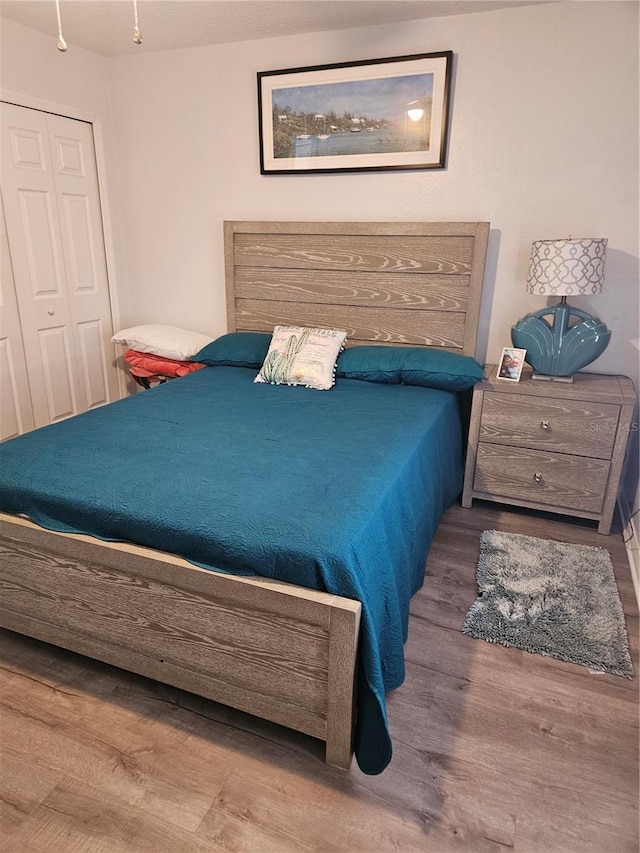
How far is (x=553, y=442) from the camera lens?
254 cm

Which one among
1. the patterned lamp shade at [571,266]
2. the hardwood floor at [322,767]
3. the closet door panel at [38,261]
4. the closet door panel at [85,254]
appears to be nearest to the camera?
the hardwood floor at [322,767]

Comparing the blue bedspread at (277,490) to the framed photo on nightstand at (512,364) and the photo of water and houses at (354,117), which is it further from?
the photo of water and houses at (354,117)

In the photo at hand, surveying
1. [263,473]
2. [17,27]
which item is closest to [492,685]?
[263,473]

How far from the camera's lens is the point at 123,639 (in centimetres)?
161

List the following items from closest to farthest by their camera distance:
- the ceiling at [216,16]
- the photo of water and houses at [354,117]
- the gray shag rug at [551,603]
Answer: the gray shag rug at [551,603], the ceiling at [216,16], the photo of water and houses at [354,117]

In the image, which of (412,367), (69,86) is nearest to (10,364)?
(69,86)

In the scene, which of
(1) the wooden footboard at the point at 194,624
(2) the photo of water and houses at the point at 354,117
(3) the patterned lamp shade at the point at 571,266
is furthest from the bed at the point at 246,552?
(2) the photo of water and houses at the point at 354,117

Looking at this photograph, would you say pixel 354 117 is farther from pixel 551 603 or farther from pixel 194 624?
pixel 194 624

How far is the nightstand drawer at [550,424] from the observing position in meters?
2.45

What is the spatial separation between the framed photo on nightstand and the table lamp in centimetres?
5

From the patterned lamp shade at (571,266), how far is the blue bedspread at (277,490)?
2.38ft

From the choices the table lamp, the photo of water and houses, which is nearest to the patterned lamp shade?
the table lamp

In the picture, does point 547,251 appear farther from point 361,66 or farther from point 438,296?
point 361,66

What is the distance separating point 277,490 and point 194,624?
1.37 ft
